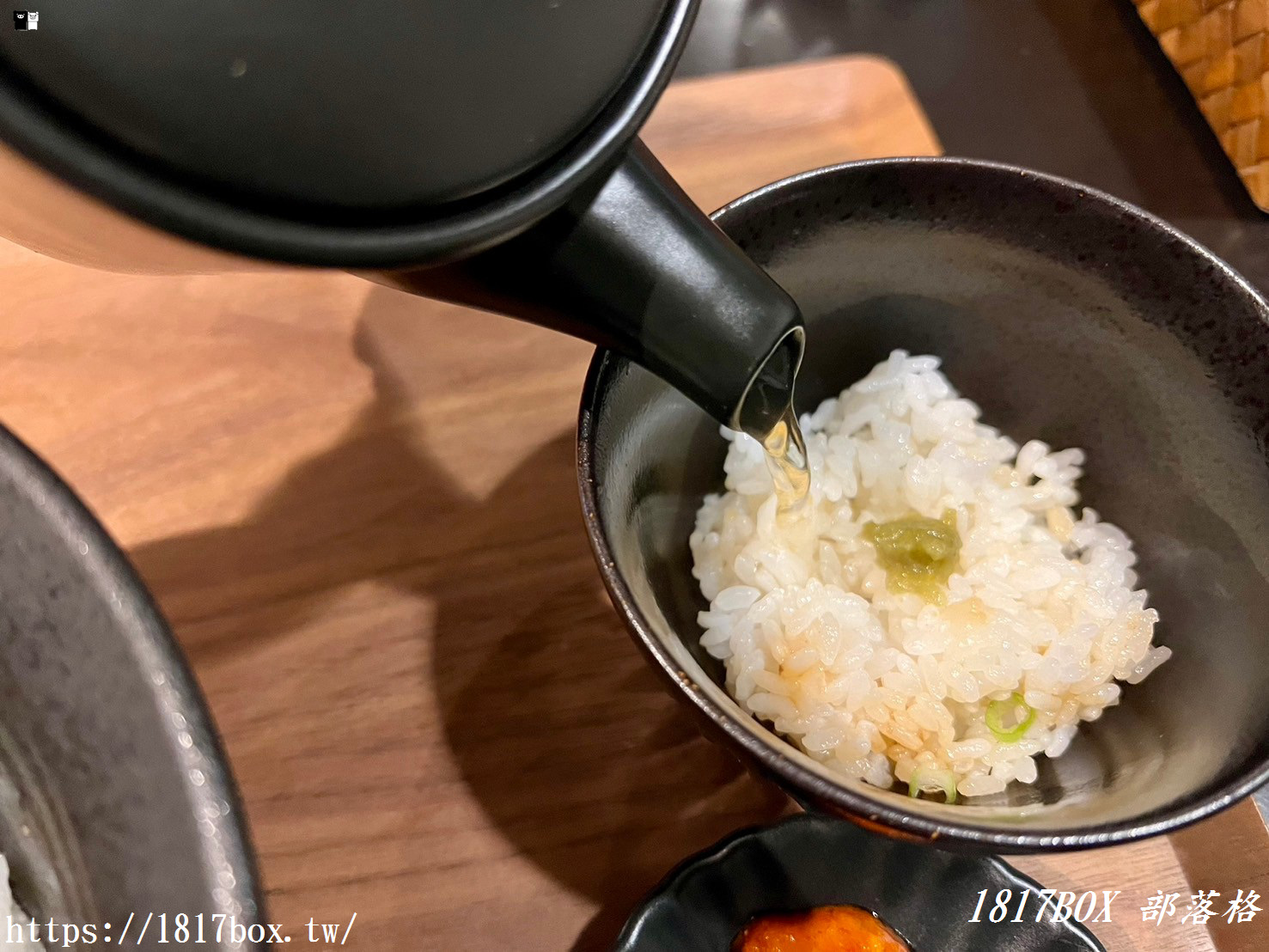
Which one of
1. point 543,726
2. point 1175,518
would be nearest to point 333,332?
point 543,726

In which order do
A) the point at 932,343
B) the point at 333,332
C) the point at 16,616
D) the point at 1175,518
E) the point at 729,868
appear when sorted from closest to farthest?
the point at 16,616, the point at 729,868, the point at 1175,518, the point at 932,343, the point at 333,332

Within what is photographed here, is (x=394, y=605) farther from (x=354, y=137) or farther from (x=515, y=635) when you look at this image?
(x=354, y=137)

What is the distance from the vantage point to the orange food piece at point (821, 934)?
30.4 inches

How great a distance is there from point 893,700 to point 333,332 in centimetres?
75

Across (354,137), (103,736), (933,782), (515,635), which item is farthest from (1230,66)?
(103,736)

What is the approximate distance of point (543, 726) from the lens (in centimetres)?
90

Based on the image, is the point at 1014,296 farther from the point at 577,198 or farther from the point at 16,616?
the point at 16,616

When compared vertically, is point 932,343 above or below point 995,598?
above

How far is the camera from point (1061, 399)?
97 centimetres

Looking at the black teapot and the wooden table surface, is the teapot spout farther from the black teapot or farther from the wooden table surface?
the wooden table surface

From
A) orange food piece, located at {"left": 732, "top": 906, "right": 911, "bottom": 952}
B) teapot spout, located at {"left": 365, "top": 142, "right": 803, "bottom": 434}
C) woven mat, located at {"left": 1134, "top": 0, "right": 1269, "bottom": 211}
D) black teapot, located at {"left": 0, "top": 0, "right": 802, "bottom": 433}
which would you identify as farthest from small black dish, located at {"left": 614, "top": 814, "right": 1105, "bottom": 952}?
woven mat, located at {"left": 1134, "top": 0, "right": 1269, "bottom": 211}

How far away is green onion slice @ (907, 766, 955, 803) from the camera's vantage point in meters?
0.79

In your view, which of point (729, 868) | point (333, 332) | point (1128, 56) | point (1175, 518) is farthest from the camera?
point (1128, 56)

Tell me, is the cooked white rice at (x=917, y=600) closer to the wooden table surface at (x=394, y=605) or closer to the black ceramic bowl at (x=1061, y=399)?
the black ceramic bowl at (x=1061, y=399)
